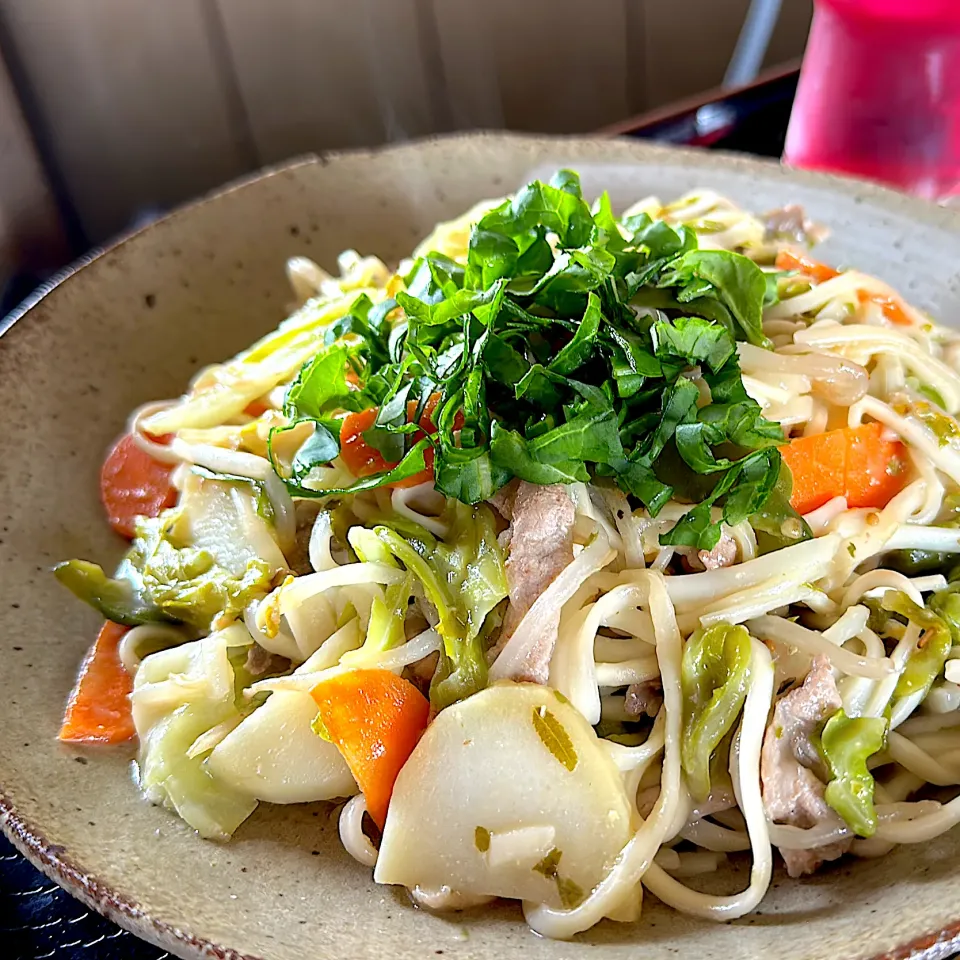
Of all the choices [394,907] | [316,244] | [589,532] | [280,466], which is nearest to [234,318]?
[316,244]

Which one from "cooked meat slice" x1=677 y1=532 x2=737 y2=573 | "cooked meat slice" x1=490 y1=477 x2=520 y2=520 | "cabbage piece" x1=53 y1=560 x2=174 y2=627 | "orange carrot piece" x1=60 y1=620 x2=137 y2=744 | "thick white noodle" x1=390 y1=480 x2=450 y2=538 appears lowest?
"orange carrot piece" x1=60 y1=620 x2=137 y2=744

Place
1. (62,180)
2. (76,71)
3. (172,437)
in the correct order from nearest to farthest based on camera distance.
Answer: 1. (172,437)
2. (76,71)
3. (62,180)

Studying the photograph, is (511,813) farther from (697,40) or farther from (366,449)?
(697,40)

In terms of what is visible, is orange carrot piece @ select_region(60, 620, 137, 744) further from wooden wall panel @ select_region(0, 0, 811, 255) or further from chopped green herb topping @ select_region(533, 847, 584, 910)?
wooden wall panel @ select_region(0, 0, 811, 255)

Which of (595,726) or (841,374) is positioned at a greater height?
(841,374)

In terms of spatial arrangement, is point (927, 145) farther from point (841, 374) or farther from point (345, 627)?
point (345, 627)

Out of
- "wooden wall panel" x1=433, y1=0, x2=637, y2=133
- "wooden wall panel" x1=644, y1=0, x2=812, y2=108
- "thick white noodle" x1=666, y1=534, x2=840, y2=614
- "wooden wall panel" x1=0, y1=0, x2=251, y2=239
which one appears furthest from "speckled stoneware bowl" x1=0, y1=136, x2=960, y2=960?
"wooden wall panel" x1=644, y1=0, x2=812, y2=108
